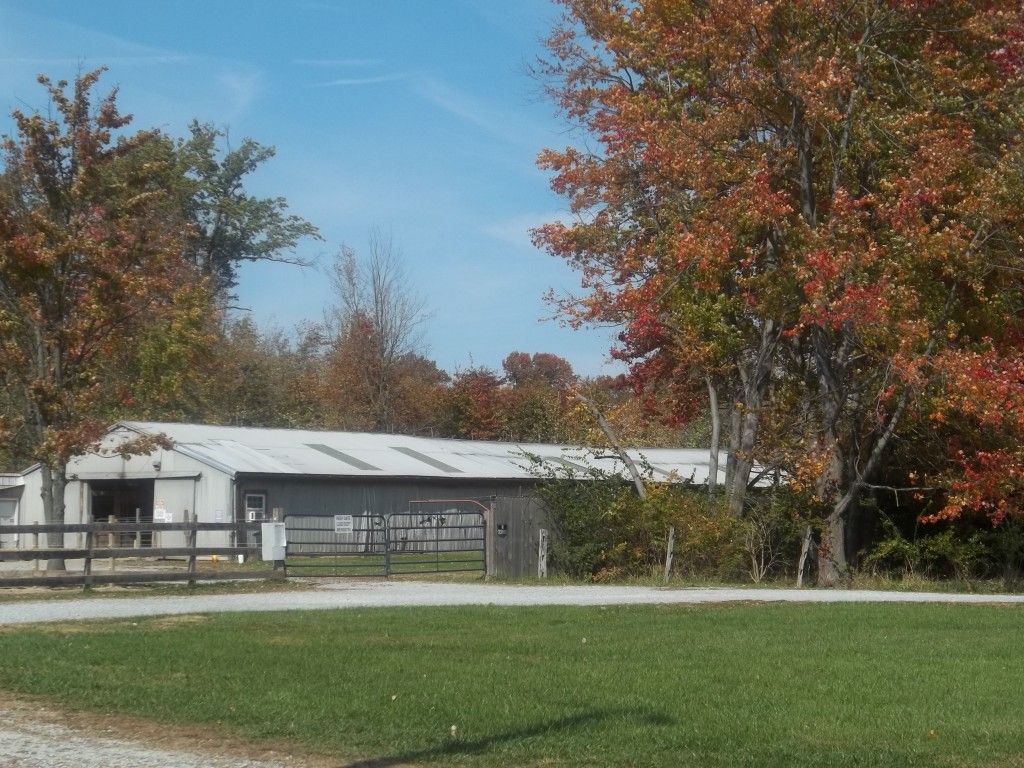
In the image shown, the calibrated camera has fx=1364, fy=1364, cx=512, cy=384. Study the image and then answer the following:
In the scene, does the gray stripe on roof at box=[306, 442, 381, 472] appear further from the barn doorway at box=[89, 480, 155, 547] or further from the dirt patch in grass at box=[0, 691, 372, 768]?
the dirt patch in grass at box=[0, 691, 372, 768]

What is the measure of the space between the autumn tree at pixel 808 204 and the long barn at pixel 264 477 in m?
8.25

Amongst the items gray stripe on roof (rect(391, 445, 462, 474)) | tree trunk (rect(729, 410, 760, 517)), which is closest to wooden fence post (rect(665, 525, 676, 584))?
tree trunk (rect(729, 410, 760, 517))

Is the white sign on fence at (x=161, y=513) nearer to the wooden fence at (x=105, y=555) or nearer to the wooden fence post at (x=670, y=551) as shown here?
the wooden fence at (x=105, y=555)

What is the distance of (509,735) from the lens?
9.46 m

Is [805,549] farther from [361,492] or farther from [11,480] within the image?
[11,480]

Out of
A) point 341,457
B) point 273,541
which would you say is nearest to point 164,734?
point 273,541

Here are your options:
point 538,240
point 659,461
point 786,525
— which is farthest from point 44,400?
point 659,461

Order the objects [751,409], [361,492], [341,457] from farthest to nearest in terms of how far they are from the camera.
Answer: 1. [341,457]
2. [361,492]
3. [751,409]

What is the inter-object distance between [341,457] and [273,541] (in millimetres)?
16036

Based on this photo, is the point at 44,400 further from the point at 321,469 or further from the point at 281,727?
the point at 281,727

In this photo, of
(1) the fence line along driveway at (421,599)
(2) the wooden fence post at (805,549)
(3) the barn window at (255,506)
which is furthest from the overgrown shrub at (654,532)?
(3) the barn window at (255,506)

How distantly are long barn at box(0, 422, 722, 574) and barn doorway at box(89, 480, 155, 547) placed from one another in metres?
0.04

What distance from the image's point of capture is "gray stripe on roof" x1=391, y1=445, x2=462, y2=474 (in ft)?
151

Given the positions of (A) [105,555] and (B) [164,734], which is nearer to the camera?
(B) [164,734]
